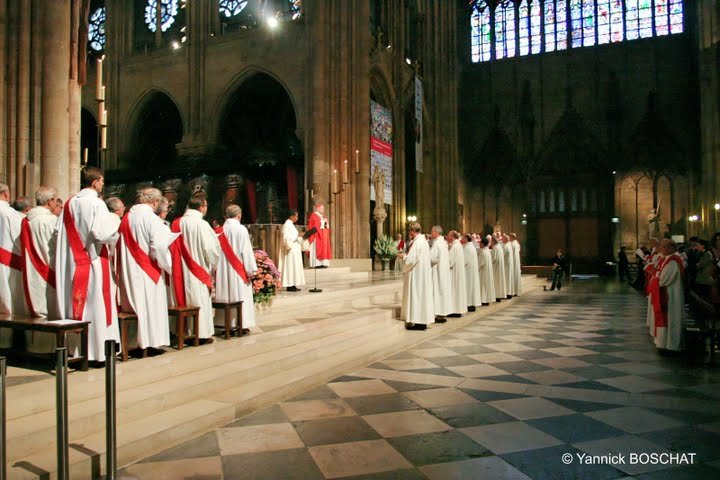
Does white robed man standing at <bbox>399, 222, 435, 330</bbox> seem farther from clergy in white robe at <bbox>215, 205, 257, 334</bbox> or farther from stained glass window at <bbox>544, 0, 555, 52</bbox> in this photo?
stained glass window at <bbox>544, 0, 555, 52</bbox>

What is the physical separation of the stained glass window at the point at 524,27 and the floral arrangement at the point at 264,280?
25.7m

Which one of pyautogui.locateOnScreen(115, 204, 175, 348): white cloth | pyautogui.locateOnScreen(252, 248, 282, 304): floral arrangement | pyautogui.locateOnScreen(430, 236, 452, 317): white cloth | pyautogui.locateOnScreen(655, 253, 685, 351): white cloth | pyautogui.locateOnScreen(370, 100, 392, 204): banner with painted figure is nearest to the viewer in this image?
pyautogui.locateOnScreen(115, 204, 175, 348): white cloth

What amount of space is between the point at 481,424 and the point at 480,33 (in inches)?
1154

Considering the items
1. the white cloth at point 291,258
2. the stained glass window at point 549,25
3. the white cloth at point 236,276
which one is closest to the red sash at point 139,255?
the white cloth at point 236,276

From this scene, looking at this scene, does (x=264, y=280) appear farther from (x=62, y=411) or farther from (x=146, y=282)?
(x=62, y=411)

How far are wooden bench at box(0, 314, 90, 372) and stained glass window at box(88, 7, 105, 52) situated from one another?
26.2m

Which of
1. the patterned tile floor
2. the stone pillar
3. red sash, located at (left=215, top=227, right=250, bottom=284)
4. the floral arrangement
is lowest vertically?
the patterned tile floor

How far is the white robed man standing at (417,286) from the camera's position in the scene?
8.70 m

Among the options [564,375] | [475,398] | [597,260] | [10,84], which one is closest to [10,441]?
[475,398]

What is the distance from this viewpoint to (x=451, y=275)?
34.9ft

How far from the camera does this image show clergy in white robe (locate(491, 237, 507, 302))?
1348 cm

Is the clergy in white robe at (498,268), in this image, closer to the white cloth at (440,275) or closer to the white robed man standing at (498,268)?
the white robed man standing at (498,268)

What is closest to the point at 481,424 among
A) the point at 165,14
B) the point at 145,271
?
the point at 145,271

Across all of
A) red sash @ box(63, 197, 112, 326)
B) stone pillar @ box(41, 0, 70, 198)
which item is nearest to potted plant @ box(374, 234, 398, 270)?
stone pillar @ box(41, 0, 70, 198)
